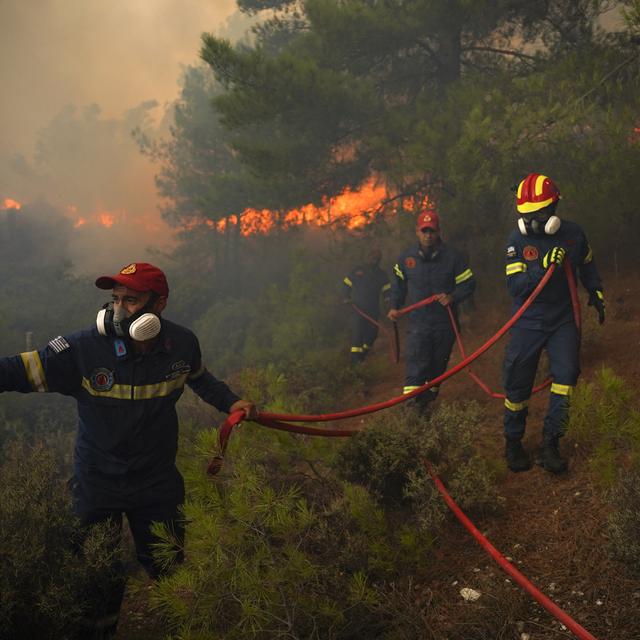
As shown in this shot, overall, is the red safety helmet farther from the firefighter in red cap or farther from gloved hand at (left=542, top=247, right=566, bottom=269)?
the firefighter in red cap

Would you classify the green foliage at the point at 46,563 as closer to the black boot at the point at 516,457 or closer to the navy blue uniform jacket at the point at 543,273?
the black boot at the point at 516,457

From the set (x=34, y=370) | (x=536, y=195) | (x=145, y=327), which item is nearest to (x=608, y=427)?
(x=536, y=195)

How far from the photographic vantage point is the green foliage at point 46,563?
8.05 ft

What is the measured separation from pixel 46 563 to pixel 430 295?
15.4 ft

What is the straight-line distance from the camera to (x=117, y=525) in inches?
120

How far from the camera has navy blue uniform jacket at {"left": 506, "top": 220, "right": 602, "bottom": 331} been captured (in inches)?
171

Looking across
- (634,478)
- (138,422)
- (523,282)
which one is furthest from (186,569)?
(523,282)

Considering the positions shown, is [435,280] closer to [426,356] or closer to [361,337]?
[426,356]

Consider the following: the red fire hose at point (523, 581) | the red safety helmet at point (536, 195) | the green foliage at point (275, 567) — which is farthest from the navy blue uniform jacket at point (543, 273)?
the green foliage at point (275, 567)

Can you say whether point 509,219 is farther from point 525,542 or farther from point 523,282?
point 525,542

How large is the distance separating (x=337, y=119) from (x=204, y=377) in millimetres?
8832

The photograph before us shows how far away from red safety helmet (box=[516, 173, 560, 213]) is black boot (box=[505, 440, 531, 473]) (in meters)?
1.94

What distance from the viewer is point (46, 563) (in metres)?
2.62

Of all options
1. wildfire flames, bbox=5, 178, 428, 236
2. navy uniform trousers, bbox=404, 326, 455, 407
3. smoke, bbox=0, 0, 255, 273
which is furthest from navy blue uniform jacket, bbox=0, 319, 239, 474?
smoke, bbox=0, 0, 255, 273
